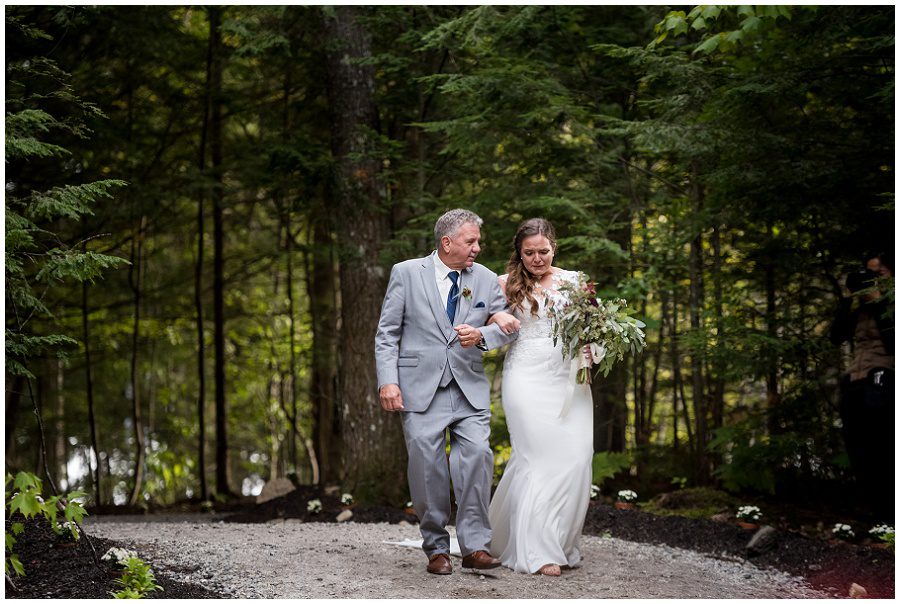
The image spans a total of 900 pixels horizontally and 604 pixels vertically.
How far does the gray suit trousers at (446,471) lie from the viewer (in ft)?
16.5

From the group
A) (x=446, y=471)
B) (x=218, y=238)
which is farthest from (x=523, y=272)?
(x=218, y=238)

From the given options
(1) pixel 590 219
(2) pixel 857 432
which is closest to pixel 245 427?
(1) pixel 590 219

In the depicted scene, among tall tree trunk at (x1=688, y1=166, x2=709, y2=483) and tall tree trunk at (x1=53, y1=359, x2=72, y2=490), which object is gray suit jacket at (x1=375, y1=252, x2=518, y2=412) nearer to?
tall tree trunk at (x1=688, y1=166, x2=709, y2=483)

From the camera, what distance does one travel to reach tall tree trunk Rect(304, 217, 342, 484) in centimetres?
1193

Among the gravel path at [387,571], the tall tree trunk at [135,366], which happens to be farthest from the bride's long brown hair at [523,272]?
the tall tree trunk at [135,366]

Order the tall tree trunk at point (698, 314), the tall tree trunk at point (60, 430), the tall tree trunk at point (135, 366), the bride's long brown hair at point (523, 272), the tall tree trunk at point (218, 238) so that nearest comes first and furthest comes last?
1. the bride's long brown hair at point (523, 272)
2. the tall tree trunk at point (698, 314)
3. the tall tree trunk at point (218, 238)
4. the tall tree trunk at point (135, 366)
5. the tall tree trunk at point (60, 430)

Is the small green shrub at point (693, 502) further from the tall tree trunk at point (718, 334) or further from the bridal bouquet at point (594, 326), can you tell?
the bridal bouquet at point (594, 326)

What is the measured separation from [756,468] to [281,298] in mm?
10247

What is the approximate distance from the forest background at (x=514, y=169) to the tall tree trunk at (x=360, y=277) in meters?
0.02

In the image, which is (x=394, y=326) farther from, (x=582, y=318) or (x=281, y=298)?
(x=281, y=298)

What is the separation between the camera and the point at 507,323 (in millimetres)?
5113

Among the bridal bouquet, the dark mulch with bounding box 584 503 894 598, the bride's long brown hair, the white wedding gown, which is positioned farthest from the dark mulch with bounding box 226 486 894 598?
the bride's long brown hair

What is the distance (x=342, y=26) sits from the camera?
9039 mm

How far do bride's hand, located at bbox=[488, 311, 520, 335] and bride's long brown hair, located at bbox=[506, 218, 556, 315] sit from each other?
36 centimetres
